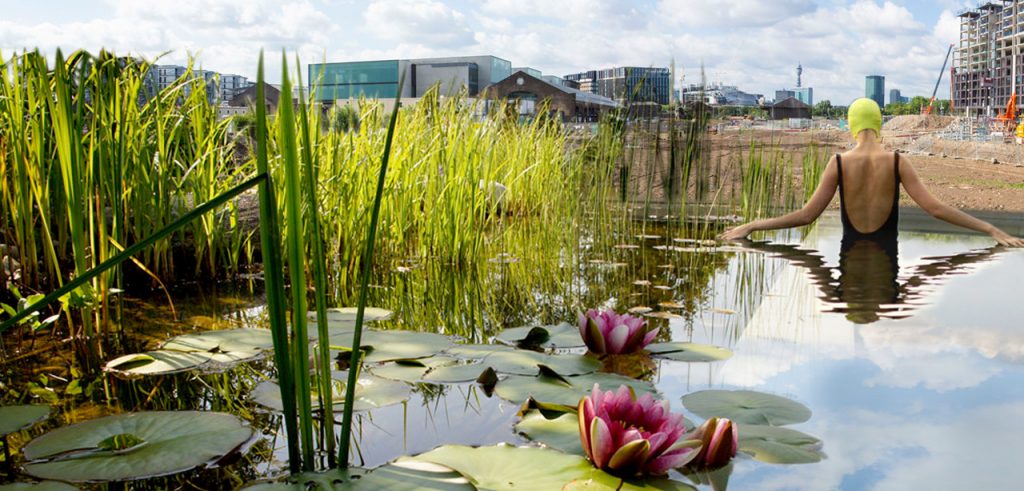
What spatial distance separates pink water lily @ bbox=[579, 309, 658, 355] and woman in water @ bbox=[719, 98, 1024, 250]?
1595 millimetres

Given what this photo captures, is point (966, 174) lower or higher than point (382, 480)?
higher

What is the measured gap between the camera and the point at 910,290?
2303 millimetres

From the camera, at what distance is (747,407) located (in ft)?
3.87

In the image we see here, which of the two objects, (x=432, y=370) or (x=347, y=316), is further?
(x=347, y=316)

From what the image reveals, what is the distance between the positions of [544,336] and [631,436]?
739 millimetres

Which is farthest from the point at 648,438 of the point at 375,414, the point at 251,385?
the point at 251,385

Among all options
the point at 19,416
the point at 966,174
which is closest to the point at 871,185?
the point at 19,416

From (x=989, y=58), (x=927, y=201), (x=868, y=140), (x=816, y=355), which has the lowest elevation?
(x=816, y=355)

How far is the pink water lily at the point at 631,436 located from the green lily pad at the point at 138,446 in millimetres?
497

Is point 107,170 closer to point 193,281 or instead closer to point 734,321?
point 193,281

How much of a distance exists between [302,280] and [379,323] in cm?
110

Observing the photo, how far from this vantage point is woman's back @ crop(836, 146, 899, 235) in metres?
2.75

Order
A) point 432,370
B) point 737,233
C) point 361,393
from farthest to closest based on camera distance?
point 737,233, point 432,370, point 361,393

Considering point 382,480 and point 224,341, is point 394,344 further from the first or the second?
point 382,480
